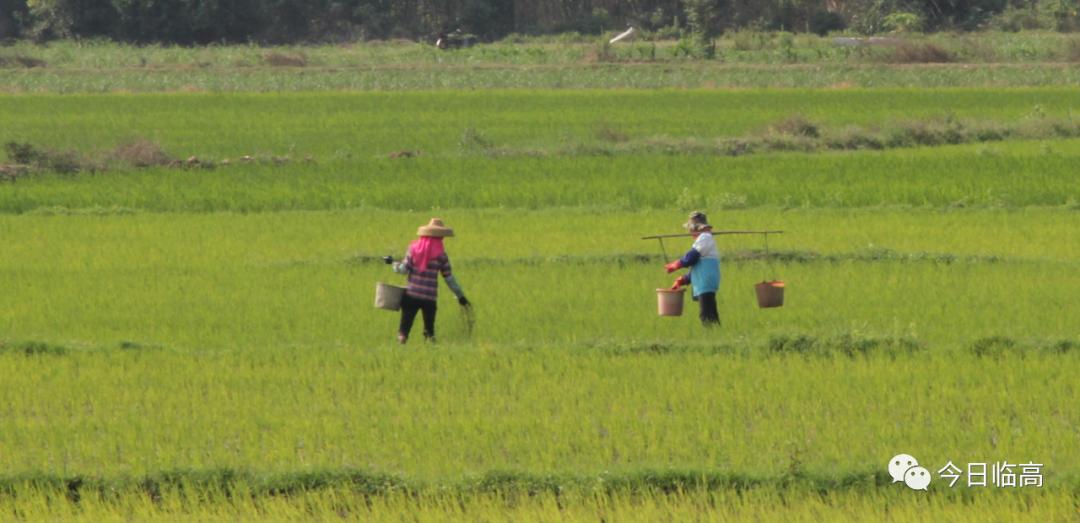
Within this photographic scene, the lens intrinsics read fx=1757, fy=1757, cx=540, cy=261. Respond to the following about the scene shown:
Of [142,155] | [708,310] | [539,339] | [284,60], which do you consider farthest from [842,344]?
[284,60]

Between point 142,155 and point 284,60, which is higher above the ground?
point 142,155

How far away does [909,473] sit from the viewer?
786 cm

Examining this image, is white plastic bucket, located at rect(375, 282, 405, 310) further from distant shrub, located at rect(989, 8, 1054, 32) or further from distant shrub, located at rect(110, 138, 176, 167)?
distant shrub, located at rect(989, 8, 1054, 32)

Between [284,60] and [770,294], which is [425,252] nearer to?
Answer: [770,294]

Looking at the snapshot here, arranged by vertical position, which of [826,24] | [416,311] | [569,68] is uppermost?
[416,311]

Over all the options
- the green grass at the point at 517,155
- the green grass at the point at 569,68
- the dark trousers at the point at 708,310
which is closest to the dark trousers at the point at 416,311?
the dark trousers at the point at 708,310

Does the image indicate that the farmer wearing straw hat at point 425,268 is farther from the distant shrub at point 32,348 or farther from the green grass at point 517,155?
the green grass at point 517,155

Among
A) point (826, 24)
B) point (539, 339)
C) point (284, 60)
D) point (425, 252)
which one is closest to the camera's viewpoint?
point (425, 252)

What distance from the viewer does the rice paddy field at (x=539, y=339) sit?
8055mm

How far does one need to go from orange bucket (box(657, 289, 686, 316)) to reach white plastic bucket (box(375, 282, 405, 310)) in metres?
1.76

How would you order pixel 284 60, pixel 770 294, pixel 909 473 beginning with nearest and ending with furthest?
pixel 909 473
pixel 770 294
pixel 284 60

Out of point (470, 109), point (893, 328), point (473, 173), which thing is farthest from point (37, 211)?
point (470, 109)

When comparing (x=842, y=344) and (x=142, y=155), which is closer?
(x=842, y=344)

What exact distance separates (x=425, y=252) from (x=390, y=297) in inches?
14.6
